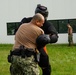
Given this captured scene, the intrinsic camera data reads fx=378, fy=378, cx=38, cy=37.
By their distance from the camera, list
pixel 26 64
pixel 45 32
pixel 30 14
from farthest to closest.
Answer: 1. pixel 30 14
2. pixel 45 32
3. pixel 26 64

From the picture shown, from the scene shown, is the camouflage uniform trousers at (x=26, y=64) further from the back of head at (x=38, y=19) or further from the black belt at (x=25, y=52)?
the back of head at (x=38, y=19)

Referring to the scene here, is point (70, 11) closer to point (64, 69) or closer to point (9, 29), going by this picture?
point (9, 29)

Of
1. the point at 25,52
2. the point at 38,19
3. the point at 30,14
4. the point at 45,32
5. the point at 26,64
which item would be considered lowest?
the point at 30,14

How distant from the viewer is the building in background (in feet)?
98.8

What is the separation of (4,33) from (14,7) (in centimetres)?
227

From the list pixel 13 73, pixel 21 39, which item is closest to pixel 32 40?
pixel 21 39

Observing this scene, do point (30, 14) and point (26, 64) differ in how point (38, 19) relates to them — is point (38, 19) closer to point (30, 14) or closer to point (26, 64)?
point (26, 64)

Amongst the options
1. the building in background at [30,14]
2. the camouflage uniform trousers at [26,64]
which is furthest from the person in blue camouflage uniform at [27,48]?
the building in background at [30,14]

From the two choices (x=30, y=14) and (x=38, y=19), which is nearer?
(x=38, y=19)

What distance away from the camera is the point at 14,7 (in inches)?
1204

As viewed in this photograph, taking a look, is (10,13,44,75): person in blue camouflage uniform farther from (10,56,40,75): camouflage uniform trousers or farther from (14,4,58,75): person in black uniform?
(14,4,58,75): person in black uniform

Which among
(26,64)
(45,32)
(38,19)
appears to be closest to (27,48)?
(26,64)

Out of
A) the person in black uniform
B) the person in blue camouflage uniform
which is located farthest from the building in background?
the person in blue camouflage uniform

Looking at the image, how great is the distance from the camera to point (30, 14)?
→ 3045cm
